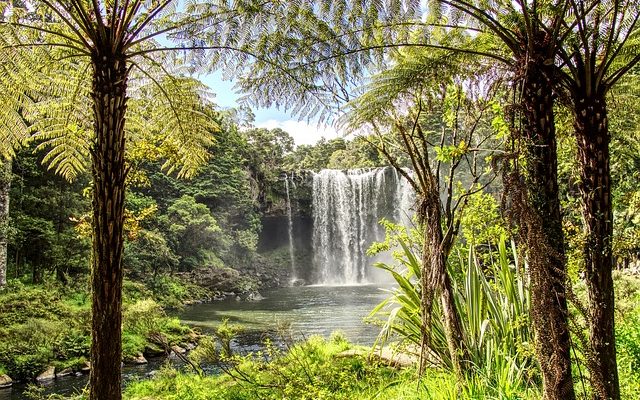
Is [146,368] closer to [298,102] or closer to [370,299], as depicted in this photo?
[298,102]

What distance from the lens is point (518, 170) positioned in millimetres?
1759

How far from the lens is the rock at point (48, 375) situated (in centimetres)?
708

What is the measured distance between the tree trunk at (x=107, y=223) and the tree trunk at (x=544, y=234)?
202cm

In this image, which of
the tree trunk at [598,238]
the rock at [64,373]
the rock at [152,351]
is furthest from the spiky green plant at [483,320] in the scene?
the rock at [152,351]

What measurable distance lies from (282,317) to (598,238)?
1035cm

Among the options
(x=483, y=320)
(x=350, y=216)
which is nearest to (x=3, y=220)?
(x=483, y=320)

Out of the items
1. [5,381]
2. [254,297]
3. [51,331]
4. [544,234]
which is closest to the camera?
[544,234]

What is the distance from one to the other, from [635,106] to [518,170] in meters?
2.15

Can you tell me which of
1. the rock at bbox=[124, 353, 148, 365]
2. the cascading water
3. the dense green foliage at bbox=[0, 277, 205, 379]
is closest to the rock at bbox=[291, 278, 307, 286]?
the cascading water

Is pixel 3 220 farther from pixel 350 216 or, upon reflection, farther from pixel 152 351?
pixel 350 216

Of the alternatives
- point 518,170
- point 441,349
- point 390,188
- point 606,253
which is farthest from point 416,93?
point 390,188

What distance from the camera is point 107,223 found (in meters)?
2.55

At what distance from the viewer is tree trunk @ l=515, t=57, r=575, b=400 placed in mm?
1733

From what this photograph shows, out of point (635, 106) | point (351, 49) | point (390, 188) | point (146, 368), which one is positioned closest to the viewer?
point (351, 49)
